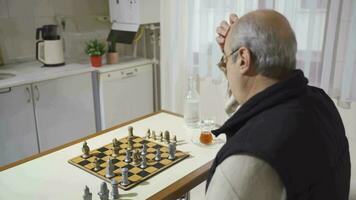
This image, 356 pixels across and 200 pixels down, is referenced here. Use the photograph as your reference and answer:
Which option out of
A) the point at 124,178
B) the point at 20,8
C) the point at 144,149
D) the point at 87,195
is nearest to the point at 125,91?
the point at 20,8

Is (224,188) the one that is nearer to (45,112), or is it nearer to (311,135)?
(311,135)

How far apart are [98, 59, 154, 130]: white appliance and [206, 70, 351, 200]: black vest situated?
2.23m

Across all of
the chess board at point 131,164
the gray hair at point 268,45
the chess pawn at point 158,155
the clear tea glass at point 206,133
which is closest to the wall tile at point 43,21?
the chess board at point 131,164

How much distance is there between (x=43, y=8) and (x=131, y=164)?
2265 millimetres

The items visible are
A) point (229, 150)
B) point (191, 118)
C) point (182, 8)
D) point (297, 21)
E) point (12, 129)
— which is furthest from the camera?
point (182, 8)

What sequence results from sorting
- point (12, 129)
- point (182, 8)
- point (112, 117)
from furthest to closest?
point (112, 117) < point (182, 8) < point (12, 129)

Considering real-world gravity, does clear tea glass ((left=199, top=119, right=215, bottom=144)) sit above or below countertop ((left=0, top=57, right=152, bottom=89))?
below

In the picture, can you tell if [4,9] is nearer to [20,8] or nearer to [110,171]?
[20,8]

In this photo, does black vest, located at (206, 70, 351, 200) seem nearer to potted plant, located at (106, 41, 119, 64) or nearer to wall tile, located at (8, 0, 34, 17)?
potted plant, located at (106, 41, 119, 64)

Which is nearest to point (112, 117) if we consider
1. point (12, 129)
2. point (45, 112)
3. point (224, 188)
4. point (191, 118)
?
point (45, 112)

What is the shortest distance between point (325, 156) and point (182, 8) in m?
2.32

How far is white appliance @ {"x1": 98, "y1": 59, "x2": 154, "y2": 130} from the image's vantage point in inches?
123

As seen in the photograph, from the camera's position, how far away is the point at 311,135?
915 mm

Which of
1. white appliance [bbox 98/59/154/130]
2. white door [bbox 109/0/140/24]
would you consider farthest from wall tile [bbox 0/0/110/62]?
white appliance [bbox 98/59/154/130]
